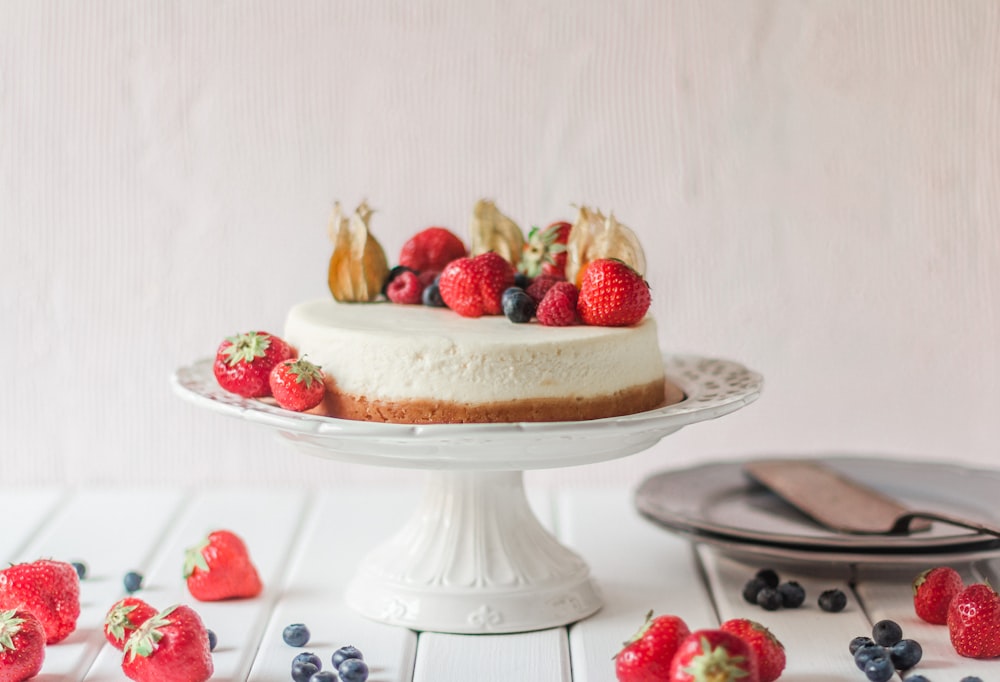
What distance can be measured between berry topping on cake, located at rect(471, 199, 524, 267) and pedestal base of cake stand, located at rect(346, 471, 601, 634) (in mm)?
323

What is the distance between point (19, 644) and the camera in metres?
1.42

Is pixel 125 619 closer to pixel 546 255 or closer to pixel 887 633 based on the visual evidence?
pixel 546 255

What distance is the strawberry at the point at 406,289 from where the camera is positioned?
1.77m

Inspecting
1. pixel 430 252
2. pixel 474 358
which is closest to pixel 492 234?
pixel 430 252

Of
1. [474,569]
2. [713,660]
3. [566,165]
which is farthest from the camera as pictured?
[566,165]

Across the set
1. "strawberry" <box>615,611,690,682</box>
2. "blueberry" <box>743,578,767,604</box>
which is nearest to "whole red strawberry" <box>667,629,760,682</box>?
"strawberry" <box>615,611,690,682</box>

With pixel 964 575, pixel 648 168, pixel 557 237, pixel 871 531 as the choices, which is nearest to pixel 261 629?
pixel 557 237

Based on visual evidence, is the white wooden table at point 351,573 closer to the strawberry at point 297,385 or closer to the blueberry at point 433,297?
the strawberry at point 297,385

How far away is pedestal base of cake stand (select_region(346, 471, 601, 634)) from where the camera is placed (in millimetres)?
1664

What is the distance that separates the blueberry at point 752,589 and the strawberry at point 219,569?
70cm

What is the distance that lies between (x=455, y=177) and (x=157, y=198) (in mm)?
581

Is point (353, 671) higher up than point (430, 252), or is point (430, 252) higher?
point (430, 252)

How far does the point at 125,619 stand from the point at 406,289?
1.90 feet

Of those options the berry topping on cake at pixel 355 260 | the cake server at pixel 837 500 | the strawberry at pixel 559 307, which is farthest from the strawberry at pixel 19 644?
the cake server at pixel 837 500
